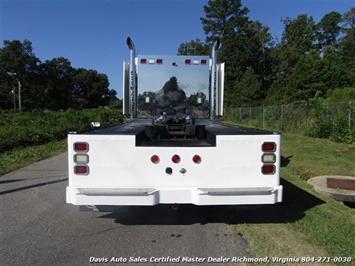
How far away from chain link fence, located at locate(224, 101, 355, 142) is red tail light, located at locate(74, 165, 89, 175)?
12.8 meters

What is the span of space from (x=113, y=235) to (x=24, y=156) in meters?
8.13

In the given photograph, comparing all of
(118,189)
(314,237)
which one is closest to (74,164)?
(118,189)

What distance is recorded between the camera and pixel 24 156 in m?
11.1

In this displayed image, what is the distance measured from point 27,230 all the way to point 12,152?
8.44 m

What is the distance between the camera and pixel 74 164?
390 centimetres

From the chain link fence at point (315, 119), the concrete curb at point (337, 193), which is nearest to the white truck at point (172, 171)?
the concrete curb at point (337, 193)

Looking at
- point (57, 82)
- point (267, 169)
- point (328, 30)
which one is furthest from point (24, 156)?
point (57, 82)

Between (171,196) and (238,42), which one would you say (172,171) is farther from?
(238,42)

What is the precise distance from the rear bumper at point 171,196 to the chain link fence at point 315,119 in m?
11.5

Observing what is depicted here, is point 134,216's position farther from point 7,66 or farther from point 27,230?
point 7,66

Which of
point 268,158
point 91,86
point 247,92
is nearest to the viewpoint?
point 268,158

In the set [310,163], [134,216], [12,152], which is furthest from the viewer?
[12,152]

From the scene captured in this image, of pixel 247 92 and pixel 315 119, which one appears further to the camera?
pixel 247 92

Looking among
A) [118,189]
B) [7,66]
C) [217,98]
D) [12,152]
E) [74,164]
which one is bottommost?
[12,152]
